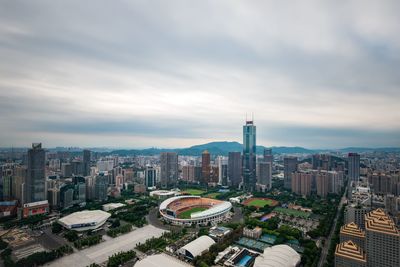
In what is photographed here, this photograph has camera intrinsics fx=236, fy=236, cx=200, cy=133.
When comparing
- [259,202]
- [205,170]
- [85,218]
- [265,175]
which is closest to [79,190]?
[85,218]

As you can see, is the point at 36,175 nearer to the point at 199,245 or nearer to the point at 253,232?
the point at 199,245

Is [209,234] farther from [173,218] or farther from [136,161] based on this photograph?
[136,161]

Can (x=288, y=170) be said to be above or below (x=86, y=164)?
below

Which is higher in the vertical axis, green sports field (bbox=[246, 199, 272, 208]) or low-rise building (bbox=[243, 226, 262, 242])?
low-rise building (bbox=[243, 226, 262, 242])

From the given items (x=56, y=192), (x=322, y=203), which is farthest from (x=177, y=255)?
(x=322, y=203)

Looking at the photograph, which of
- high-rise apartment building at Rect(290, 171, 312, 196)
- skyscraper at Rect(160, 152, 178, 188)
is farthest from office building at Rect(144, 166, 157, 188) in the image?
high-rise apartment building at Rect(290, 171, 312, 196)

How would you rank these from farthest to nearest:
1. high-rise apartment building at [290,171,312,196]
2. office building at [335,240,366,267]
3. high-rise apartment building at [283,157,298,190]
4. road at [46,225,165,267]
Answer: high-rise apartment building at [283,157,298,190] < high-rise apartment building at [290,171,312,196] < road at [46,225,165,267] < office building at [335,240,366,267]

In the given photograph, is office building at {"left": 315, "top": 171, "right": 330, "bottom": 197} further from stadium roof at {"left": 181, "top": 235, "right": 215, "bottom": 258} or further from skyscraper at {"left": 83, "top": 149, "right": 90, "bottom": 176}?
skyscraper at {"left": 83, "top": 149, "right": 90, "bottom": 176}

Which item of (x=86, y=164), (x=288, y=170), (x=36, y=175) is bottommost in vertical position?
(x=288, y=170)
